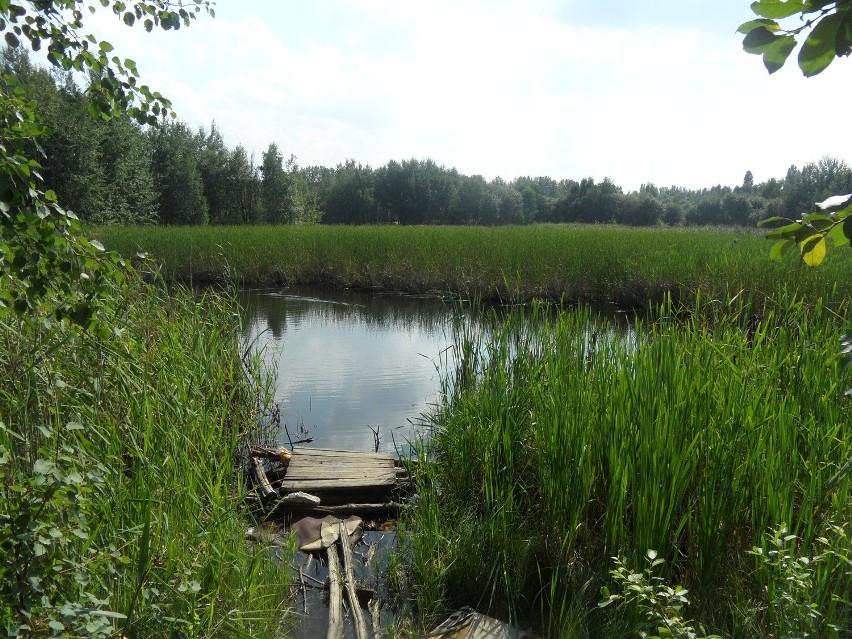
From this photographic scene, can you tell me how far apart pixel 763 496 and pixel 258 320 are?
9.42 meters

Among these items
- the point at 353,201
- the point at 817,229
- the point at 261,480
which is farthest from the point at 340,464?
the point at 353,201

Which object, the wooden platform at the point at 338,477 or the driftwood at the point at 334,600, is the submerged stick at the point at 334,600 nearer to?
the driftwood at the point at 334,600

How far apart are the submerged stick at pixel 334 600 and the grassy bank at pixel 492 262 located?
16.7ft

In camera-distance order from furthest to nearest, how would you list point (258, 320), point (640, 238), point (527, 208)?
point (527, 208)
point (640, 238)
point (258, 320)

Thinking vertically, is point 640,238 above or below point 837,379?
above

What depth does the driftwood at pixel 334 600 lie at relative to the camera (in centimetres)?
275

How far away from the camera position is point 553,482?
9.27ft

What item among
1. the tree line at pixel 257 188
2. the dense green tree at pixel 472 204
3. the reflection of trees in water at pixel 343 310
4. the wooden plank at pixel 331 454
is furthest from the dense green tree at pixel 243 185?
the wooden plank at pixel 331 454

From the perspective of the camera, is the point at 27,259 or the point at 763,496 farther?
the point at 763,496

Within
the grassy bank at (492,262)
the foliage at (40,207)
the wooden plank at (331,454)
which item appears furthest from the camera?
the grassy bank at (492,262)

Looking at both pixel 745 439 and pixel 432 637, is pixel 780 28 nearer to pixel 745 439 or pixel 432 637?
pixel 745 439

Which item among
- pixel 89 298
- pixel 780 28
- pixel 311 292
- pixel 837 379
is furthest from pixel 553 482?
pixel 311 292

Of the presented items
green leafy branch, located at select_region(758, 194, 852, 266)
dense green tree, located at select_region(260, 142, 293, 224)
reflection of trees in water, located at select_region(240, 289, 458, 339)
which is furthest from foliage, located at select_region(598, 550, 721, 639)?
dense green tree, located at select_region(260, 142, 293, 224)

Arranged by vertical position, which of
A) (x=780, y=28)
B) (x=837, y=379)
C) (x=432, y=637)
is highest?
(x=780, y=28)
